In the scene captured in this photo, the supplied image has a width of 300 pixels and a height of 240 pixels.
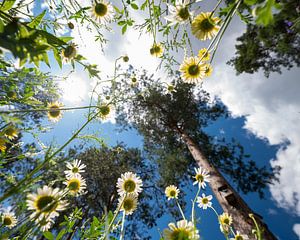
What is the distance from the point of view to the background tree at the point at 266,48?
602cm

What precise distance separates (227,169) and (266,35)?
4.19 m

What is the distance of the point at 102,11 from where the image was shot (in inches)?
44.2

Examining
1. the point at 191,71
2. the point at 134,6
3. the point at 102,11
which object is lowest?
the point at 191,71

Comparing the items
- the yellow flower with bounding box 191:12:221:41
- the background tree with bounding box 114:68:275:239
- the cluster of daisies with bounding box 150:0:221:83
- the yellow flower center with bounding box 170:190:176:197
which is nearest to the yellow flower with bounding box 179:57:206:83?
the cluster of daisies with bounding box 150:0:221:83

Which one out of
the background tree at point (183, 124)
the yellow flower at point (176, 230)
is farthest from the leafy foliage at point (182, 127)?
the yellow flower at point (176, 230)

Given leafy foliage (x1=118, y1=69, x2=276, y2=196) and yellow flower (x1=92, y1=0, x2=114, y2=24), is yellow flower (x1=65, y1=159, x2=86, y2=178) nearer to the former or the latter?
yellow flower (x1=92, y1=0, x2=114, y2=24)

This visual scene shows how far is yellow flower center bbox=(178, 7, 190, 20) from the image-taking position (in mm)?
642

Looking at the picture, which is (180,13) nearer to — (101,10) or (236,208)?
(101,10)

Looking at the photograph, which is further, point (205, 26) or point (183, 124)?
point (183, 124)

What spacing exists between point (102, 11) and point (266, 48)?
7104mm

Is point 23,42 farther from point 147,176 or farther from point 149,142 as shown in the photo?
point 147,176

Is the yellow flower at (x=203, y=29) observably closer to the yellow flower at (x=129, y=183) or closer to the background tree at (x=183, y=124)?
the yellow flower at (x=129, y=183)

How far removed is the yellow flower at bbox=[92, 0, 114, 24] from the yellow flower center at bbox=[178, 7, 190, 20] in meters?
0.57

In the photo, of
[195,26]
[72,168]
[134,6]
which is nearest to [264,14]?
[195,26]
